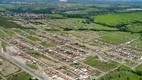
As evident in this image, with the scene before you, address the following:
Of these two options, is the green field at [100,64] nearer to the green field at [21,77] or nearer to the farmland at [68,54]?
the farmland at [68,54]

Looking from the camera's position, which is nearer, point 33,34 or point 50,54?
point 50,54

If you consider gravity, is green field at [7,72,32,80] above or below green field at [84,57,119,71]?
above

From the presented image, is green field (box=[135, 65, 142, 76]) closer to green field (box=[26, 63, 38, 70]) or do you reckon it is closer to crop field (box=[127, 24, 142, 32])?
green field (box=[26, 63, 38, 70])

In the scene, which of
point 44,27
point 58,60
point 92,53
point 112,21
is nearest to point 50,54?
point 58,60

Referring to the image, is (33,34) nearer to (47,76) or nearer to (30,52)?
(30,52)

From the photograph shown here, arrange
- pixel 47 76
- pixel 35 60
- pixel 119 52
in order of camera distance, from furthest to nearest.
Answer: pixel 119 52
pixel 35 60
pixel 47 76

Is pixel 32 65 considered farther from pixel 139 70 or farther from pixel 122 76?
pixel 139 70

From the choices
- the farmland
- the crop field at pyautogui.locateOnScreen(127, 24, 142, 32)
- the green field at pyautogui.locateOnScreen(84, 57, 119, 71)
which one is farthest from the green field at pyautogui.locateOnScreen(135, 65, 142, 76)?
the crop field at pyautogui.locateOnScreen(127, 24, 142, 32)

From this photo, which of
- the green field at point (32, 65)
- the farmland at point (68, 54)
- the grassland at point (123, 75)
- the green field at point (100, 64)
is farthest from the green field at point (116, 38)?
the green field at point (32, 65)
